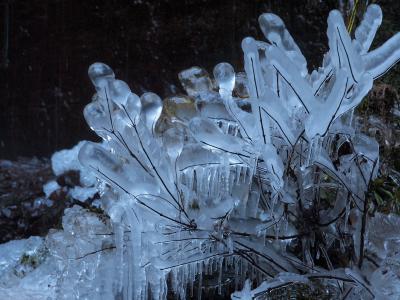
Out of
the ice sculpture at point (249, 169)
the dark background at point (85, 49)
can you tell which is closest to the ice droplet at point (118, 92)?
the ice sculpture at point (249, 169)

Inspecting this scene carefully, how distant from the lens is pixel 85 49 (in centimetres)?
629

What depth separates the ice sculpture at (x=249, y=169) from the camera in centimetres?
136

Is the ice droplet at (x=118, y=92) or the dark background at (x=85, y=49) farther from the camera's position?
the dark background at (x=85, y=49)

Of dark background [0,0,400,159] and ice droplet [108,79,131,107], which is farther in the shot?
dark background [0,0,400,159]

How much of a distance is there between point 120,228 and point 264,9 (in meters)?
4.58

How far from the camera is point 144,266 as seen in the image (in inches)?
64.9

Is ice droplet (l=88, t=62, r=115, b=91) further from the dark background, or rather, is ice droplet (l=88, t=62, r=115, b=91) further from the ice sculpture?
the dark background

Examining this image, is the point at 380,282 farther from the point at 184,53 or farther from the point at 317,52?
the point at 184,53

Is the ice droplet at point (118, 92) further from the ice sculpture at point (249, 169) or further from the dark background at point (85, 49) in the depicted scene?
the dark background at point (85, 49)

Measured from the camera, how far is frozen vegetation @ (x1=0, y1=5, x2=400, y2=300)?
137cm

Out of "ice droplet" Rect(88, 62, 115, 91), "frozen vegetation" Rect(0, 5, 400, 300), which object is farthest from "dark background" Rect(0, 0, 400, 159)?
"ice droplet" Rect(88, 62, 115, 91)

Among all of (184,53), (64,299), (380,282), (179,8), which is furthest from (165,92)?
(380,282)

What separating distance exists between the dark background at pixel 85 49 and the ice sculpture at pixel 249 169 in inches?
169

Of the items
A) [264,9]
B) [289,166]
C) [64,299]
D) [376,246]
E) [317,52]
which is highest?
[264,9]
